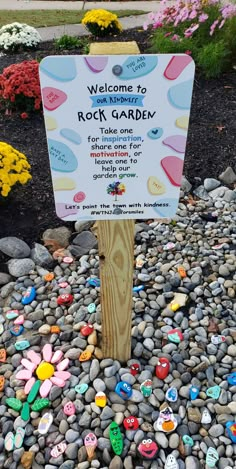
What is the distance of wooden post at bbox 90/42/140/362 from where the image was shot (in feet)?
6.19

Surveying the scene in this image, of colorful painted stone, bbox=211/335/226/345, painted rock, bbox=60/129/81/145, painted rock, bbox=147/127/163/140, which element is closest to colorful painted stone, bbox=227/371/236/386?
colorful painted stone, bbox=211/335/226/345

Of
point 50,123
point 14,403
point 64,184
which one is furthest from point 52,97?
point 14,403

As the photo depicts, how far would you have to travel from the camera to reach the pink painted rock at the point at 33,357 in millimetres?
2365

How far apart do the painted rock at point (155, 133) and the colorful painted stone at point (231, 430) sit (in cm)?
134

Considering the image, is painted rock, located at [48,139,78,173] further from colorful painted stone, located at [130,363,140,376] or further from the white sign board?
colorful painted stone, located at [130,363,140,376]

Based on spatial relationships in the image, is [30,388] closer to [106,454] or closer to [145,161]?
[106,454]

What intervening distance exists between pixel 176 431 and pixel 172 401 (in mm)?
137

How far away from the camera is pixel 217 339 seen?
247 centimetres

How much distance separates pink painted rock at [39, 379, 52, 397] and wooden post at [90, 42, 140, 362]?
304mm

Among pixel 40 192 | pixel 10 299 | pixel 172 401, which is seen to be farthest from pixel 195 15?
pixel 172 401

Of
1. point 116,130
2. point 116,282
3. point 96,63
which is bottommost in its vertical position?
point 116,282

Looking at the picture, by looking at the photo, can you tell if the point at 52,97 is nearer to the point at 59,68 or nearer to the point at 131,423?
the point at 59,68

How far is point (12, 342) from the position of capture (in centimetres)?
251

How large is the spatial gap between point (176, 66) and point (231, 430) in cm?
157
